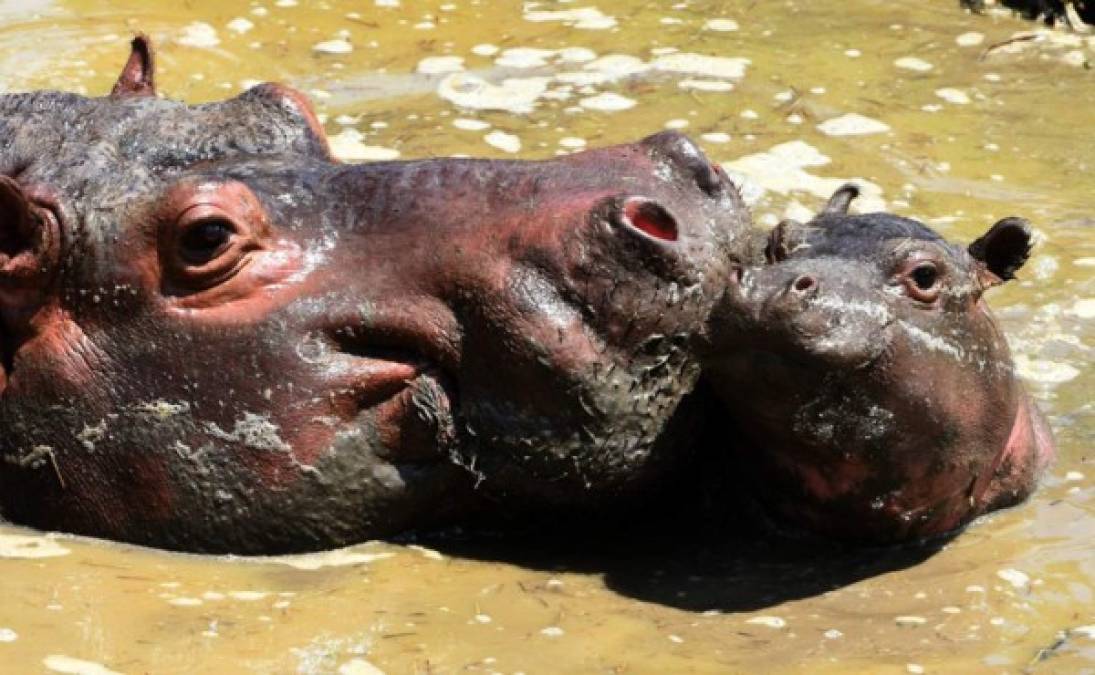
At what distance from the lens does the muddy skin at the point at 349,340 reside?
484 centimetres

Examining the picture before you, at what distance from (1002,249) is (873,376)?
733 mm

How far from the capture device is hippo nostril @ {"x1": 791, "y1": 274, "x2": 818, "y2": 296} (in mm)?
4754

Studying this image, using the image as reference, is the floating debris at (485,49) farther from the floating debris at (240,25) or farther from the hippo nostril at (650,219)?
the hippo nostril at (650,219)

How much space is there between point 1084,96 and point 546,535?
5.17 meters

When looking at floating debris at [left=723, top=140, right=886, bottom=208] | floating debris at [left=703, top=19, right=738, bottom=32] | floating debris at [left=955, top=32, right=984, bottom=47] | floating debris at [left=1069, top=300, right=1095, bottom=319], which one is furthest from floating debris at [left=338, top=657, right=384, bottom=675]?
floating debris at [left=955, top=32, right=984, bottom=47]

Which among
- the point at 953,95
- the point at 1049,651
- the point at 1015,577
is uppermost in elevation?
the point at 1049,651

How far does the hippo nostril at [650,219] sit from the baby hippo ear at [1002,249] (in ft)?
3.18

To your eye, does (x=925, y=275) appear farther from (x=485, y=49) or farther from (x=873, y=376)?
(x=485, y=49)

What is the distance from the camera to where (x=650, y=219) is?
483 centimetres

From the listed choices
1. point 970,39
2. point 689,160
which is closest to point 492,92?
point 970,39

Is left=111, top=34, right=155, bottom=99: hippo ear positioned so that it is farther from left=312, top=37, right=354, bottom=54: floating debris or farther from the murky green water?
left=312, top=37, right=354, bottom=54: floating debris

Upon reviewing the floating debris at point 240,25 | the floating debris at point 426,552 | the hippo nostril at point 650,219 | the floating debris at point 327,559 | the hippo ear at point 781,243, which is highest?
the hippo nostril at point 650,219

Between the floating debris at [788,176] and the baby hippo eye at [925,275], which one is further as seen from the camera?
the floating debris at [788,176]

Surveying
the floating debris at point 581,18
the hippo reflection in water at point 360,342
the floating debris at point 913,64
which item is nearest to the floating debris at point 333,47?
the floating debris at point 581,18
